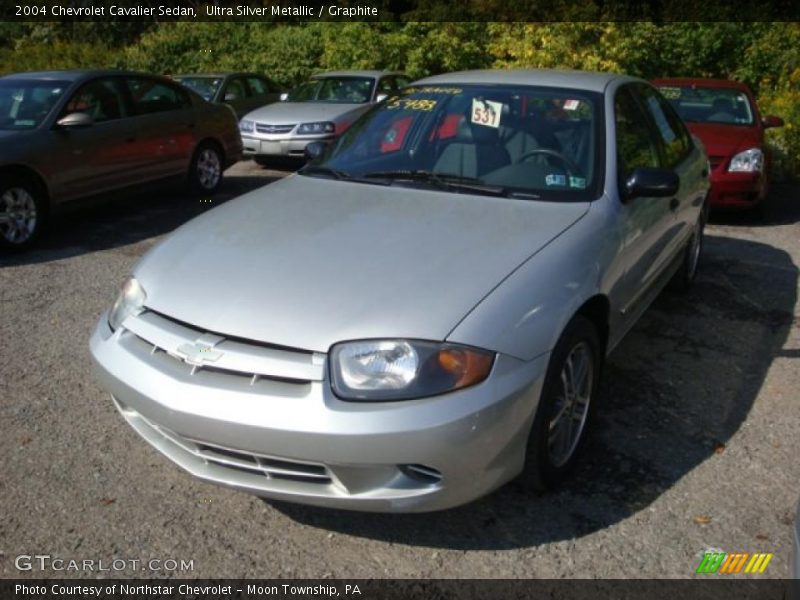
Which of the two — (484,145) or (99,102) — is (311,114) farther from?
(484,145)

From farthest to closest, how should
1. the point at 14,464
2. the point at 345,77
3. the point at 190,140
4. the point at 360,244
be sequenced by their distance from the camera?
1. the point at 345,77
2. the point at 190,140
3. the point at 14,464
4. the point at 360,244

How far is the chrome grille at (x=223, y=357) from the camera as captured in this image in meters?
2.53

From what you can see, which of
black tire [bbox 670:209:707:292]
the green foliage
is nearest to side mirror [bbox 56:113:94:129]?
black tire [bbox 670:209:707:292]

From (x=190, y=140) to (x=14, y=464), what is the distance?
5.72 m

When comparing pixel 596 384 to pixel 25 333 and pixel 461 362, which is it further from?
pixel 25 333

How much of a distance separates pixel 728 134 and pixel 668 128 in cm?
357

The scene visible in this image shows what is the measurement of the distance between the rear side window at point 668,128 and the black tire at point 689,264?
Result: 23.9 inches

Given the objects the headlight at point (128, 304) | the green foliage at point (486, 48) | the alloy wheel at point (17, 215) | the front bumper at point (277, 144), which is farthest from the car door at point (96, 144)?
the green foliage at point (486, 48)

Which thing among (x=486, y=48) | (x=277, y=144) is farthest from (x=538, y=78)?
(x=486, y=48)

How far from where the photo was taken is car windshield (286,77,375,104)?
38.5 feet

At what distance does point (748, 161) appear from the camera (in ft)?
25.1

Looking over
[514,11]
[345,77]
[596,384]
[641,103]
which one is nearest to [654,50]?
[514,11]

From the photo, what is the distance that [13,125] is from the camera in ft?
22.4

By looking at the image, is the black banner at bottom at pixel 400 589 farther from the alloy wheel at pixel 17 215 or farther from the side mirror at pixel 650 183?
the alloy wheel at pixel 17 215
